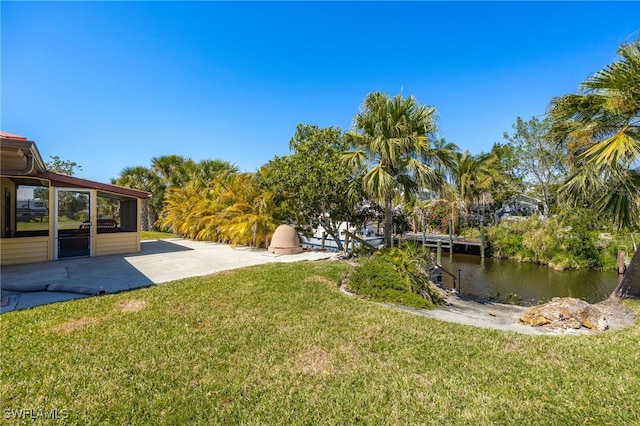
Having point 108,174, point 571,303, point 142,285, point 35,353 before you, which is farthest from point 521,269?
point 108,174

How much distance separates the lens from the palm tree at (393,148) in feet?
27.0

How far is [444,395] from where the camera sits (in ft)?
9.08

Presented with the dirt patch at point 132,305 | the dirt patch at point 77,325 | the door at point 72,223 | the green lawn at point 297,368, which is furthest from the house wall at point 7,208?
the dirt patch at point 77,325

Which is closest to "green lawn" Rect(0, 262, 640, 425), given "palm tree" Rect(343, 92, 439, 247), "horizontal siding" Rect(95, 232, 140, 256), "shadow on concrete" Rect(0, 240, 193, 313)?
"shadow on concrete" Rect(0, 240, 193, 313)

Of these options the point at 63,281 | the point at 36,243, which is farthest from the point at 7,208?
the point at 63,281

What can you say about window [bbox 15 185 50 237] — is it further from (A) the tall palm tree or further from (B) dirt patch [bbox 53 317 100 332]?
(A) the tall palm tree

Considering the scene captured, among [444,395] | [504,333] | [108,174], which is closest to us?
[444,395]

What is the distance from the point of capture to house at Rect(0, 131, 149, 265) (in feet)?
28.1

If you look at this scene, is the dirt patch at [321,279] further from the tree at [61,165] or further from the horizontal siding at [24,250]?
the tree at [61,165]

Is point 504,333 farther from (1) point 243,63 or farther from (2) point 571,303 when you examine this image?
(1) point 243,63

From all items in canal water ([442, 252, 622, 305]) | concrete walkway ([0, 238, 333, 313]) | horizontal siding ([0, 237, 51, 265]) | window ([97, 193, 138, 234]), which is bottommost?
canal water ([442, 252, 622, 305])

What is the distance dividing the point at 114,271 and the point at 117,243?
3327 mm

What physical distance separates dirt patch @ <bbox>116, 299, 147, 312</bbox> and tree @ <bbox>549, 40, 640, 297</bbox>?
8410 mm

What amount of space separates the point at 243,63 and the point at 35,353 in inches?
465
